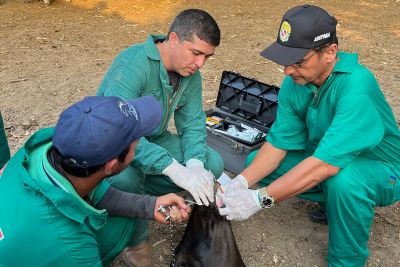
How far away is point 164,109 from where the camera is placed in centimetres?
333

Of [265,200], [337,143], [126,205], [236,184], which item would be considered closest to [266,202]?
[265,200]

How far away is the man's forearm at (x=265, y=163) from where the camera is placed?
136 inches

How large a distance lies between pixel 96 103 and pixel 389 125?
2020mm

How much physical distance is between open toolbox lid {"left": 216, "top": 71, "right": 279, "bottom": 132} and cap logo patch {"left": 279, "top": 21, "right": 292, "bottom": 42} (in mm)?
1276

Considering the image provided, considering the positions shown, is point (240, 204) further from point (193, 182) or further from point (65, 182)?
point (65, 182)

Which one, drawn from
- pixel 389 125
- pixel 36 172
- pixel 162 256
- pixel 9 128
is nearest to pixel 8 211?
pixel 36 172

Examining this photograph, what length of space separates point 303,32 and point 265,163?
1076 millimetres

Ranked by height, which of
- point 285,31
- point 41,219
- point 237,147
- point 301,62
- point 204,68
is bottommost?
point 204,68

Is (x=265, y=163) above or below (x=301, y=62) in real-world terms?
below

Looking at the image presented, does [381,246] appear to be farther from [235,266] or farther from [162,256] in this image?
[162,256]

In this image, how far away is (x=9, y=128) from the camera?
187 inches

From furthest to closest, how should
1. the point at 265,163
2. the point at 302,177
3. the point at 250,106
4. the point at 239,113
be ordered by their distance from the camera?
1. the point at 239,113
2. the point at 250,106
3. the point at 265,163
4. the point at 302,177

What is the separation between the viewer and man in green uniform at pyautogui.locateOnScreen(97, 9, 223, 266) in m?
3.01

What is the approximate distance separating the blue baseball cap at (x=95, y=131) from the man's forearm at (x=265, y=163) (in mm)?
1538
